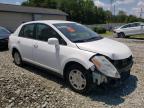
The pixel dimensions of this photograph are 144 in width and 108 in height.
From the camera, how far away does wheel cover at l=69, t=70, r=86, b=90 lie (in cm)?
514

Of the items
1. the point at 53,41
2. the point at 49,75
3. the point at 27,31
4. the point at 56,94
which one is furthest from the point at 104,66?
the point at 27,31

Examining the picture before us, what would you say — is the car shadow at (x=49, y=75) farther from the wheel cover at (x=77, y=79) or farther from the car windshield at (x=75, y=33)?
the car windshield at (x=75, y=33)

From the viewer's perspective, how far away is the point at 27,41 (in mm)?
6879

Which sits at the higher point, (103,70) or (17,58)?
(103,70)

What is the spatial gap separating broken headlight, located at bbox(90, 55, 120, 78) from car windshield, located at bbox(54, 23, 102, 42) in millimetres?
963

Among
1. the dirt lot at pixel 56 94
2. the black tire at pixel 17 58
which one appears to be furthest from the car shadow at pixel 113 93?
the black tire at pixel 17 58

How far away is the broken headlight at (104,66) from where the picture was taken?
482 cm

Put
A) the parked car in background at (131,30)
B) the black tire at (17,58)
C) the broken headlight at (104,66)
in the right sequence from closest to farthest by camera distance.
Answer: the broken headlight at (104,66)
the black tire at (17,58)
the parked car in background at (131,30)

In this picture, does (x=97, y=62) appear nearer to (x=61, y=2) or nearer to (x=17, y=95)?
(x=17, y=95)

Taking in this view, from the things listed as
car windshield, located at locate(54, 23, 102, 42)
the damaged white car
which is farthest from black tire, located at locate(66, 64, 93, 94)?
car windshield, located at locate(54, 23, 102, 42)

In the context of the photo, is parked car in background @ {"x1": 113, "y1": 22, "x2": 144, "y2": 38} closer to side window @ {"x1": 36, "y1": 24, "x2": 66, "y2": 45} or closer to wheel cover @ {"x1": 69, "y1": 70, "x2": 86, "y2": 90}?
side window @ {"x1": 36, "y1": 24, "x2": 66, "y2": 45}

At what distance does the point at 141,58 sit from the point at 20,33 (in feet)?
16.5

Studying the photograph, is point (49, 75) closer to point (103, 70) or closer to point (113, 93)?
point (113, 93)

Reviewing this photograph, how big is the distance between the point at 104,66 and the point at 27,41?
9.77 ft
